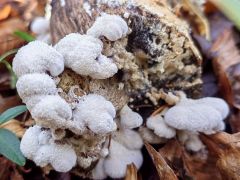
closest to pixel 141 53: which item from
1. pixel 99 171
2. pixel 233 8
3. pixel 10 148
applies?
pixel 99 171

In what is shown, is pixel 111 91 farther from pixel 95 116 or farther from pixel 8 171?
pixel 8 171

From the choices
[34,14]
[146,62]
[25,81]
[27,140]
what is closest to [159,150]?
[146,62]

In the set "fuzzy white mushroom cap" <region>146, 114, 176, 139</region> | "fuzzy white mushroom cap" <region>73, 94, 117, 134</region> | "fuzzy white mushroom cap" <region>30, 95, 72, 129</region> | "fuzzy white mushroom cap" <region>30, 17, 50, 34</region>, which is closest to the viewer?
"fuzzy white mushroom cap" <region>30, 95, 72, 129</region>

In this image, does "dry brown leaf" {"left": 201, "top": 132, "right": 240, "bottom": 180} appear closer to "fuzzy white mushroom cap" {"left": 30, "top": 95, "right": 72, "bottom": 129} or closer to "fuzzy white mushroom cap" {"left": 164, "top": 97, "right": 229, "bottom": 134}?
"fuzzy white mushroom cap" {"left": 164, "top": 97, "right": 229, "bottom": 134}

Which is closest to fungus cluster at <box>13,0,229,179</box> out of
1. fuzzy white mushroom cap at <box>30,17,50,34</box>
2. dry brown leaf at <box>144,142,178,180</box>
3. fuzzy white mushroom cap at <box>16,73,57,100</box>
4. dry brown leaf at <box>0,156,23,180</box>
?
fuzzy white mushroom cap at <box>16,73,57,100</box>

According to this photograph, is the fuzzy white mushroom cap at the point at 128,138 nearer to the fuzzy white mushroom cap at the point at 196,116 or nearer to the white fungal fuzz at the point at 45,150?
the fuzzy white mushroom cap at the point at 196,116

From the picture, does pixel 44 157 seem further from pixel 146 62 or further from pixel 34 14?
pixel 34 14
